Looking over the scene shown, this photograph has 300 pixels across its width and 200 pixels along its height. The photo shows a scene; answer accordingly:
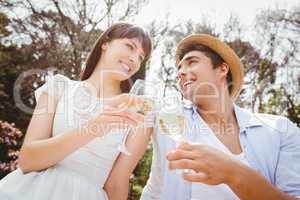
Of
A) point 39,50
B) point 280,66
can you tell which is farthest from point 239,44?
point 39,50

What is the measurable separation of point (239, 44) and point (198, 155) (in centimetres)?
1374

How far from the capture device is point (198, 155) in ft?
4.68

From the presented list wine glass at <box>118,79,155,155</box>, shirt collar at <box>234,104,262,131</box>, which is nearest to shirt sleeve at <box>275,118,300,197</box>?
shirt collar at <box>234,104,262,131</box>

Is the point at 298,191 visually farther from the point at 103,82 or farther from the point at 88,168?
the point at 103,82

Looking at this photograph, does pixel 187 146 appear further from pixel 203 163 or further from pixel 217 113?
Result: pixel 217 113

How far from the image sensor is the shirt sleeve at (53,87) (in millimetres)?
2209

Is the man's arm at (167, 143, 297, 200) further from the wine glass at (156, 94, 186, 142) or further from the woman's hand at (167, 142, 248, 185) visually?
the wine glass at (156, 94, 186, 142)

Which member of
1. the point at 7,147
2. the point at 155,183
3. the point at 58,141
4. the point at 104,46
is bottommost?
the point at 7,147

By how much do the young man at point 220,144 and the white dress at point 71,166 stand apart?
0.52 metres

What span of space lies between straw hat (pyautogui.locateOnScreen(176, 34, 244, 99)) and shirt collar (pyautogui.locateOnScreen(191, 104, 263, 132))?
1.12 ft

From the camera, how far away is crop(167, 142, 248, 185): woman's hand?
1.43m

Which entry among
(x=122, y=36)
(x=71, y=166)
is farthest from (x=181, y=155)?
(x=122, y=36)

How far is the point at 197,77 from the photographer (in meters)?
3.04

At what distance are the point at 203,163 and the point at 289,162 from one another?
4.26 feet
